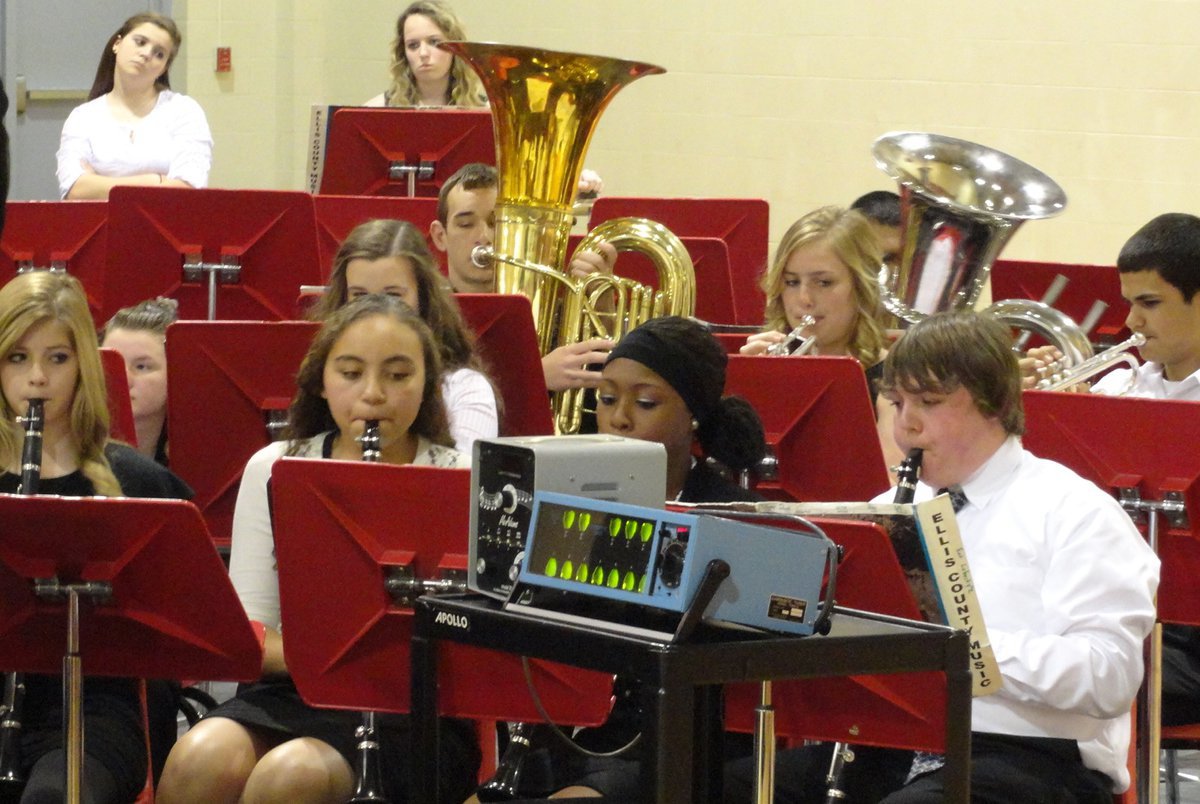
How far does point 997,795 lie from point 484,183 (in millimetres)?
2260

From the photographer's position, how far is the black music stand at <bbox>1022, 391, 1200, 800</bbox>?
2.67m

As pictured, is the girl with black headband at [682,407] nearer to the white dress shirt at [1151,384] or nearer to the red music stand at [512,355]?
the red music stand at [512,355]

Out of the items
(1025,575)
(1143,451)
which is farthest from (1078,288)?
(1025,575)

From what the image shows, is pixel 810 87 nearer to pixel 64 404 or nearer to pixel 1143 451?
pixel 1143 451

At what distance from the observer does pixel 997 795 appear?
7.54ft

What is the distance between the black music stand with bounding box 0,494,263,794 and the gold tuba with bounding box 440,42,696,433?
161cm

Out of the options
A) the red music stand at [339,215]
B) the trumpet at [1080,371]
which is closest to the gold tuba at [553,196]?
the red music stand at [339,215]

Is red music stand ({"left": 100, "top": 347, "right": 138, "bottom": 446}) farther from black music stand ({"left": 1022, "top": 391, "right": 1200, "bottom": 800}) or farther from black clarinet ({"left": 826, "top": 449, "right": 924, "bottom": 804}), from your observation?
black music stand ({"left": 1022, "top": 391, "right": 1200, "bottom": 800})

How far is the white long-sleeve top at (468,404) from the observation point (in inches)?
125

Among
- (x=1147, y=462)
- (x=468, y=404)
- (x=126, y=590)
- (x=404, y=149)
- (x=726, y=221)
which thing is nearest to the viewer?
(x=126, y=590)

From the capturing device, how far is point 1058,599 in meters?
2.37

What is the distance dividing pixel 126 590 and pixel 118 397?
0.84m

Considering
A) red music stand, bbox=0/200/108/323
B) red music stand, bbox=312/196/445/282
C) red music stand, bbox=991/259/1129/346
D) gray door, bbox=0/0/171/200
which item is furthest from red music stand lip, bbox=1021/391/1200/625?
gray door, bbox=0/0/171/200

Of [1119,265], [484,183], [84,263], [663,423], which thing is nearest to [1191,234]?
[1119,265]
